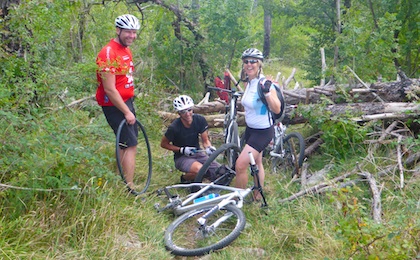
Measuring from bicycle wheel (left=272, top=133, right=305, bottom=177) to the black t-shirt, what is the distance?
1556 millimetres

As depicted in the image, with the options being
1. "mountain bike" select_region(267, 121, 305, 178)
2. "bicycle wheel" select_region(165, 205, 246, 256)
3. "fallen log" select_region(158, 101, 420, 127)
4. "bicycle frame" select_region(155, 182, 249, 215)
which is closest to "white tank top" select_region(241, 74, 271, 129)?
"bicycle frame" select_region(155, 182, 249, 215)

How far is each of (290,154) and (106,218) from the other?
3603 mm

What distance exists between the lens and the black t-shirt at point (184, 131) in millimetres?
6027

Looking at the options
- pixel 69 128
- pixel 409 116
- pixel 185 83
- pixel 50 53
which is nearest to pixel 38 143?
pixel 69 128

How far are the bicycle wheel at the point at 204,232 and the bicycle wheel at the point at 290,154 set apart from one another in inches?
83.0

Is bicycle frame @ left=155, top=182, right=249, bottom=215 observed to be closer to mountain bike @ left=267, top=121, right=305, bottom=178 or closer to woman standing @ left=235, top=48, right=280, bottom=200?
woman standing @ left=235, top=48, right=280, bottom=200

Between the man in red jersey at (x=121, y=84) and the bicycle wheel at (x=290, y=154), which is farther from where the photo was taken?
the bicycle wheel at (x=290, y=154)

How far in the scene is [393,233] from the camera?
3357 millimetres

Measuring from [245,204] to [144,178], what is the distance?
1.50m

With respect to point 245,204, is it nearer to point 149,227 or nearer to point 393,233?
point 149,227

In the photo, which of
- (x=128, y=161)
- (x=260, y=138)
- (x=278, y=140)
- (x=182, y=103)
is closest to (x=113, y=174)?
(x=128, y=161)

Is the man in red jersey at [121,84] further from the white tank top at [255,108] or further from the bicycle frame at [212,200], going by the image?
the white tank top at [255,108]

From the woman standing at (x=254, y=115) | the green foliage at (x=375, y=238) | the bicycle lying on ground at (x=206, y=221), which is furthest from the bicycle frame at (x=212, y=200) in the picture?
the green foliage at (x=375, y=238)

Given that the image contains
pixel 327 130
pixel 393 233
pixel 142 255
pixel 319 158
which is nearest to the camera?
pixel 393 233
